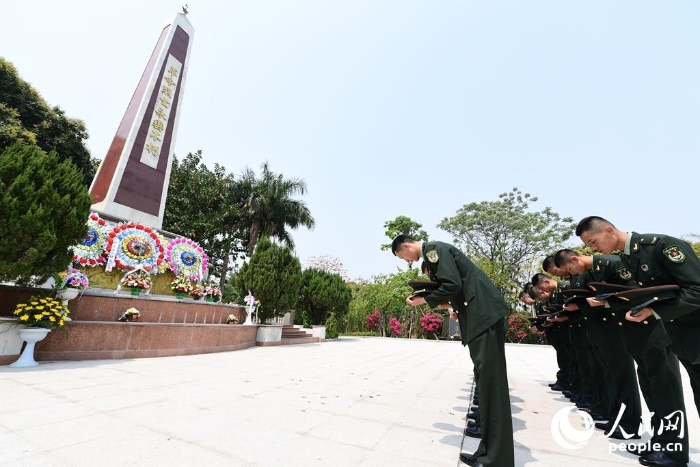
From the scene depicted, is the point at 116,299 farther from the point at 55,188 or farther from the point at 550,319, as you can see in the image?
the point at 550,319

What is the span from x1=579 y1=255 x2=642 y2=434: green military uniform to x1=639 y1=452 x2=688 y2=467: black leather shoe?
650 millimetres

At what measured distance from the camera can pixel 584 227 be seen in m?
2.76

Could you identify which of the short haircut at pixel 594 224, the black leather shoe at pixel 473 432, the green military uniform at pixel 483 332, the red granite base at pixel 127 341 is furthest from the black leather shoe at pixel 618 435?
the red granite base at pixel 127 341

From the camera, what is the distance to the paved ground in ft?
7.97

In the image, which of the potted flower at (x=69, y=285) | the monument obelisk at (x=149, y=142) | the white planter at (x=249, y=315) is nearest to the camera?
the potted flower at (x=69, y=285)

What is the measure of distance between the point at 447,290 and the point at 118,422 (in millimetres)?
3131

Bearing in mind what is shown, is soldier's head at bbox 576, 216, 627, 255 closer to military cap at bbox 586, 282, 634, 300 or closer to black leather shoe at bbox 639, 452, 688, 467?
military cap at bbox 586, 282, 634, 300

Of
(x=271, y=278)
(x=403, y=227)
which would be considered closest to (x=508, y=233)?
(x=403, y=227)

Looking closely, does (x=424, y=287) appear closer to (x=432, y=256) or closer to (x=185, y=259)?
(x=432, y=256)

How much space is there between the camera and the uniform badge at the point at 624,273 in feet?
9.68

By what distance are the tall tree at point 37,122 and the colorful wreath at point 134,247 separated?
8.74 metres

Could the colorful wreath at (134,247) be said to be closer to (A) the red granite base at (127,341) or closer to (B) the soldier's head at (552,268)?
(A) the red granite base at (127,341)

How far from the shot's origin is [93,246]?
9.84 meters

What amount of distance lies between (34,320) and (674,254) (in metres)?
8.29
